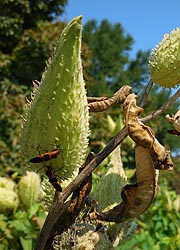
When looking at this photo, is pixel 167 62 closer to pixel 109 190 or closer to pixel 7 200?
pixel 109 190

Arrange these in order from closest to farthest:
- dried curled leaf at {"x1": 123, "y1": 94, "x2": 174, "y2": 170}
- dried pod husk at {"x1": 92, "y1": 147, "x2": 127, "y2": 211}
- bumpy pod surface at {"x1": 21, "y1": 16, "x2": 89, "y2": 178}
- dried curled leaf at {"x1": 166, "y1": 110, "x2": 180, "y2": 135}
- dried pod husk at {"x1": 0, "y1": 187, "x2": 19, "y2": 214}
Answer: bumpy pod surface at {"x1": 21, "y1": 16, "x2": 89, "y2": 178}
dried curled leaf at {"x1": 123, "y1": 94, "x2": 174, "y2": 170}
dried curled leaf at {"x1": 166, "y1": 110, "x2": 180, "y2": 135}
dried pod husk at {"x1": 92, "y1": 147, "x2": 127, "y2": 211}
dried pod husk at {"x1": 0, "y1": 187, "x2": 19, "y2": 214}

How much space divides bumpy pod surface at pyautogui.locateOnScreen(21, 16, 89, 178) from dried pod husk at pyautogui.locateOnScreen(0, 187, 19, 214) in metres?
1.09

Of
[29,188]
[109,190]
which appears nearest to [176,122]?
[109,190]

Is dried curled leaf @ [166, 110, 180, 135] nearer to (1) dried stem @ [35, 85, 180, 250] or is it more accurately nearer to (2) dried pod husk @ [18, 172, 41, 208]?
(1) dried stem @ [35, 85, 180, 250]

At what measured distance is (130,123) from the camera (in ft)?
3.41

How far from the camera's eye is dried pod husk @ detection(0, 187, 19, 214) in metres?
2.00

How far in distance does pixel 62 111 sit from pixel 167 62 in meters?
0.32

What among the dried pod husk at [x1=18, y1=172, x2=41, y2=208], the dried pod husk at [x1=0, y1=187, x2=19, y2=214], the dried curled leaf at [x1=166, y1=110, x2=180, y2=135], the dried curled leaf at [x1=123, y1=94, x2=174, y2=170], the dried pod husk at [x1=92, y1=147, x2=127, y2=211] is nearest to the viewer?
the dried curled leaf at [x1=123, y1=94, x2=174, y2=170]

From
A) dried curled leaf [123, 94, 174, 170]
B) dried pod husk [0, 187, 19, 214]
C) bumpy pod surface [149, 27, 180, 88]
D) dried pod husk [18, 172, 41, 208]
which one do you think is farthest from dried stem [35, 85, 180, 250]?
dried pod husk [18, 172, 41, 208]

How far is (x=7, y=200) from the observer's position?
2070 mm

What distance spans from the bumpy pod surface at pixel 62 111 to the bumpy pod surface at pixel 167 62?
0.26 metres

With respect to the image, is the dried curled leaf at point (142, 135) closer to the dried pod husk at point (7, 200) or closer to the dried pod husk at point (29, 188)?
the dried pod husk at point (7, 200)

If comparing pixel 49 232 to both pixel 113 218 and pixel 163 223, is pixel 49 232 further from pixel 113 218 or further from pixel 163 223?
pixel 163 223

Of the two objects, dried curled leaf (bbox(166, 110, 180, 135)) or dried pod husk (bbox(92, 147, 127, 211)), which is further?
dried pod husk (bbox(92, 147, 127, 211))
